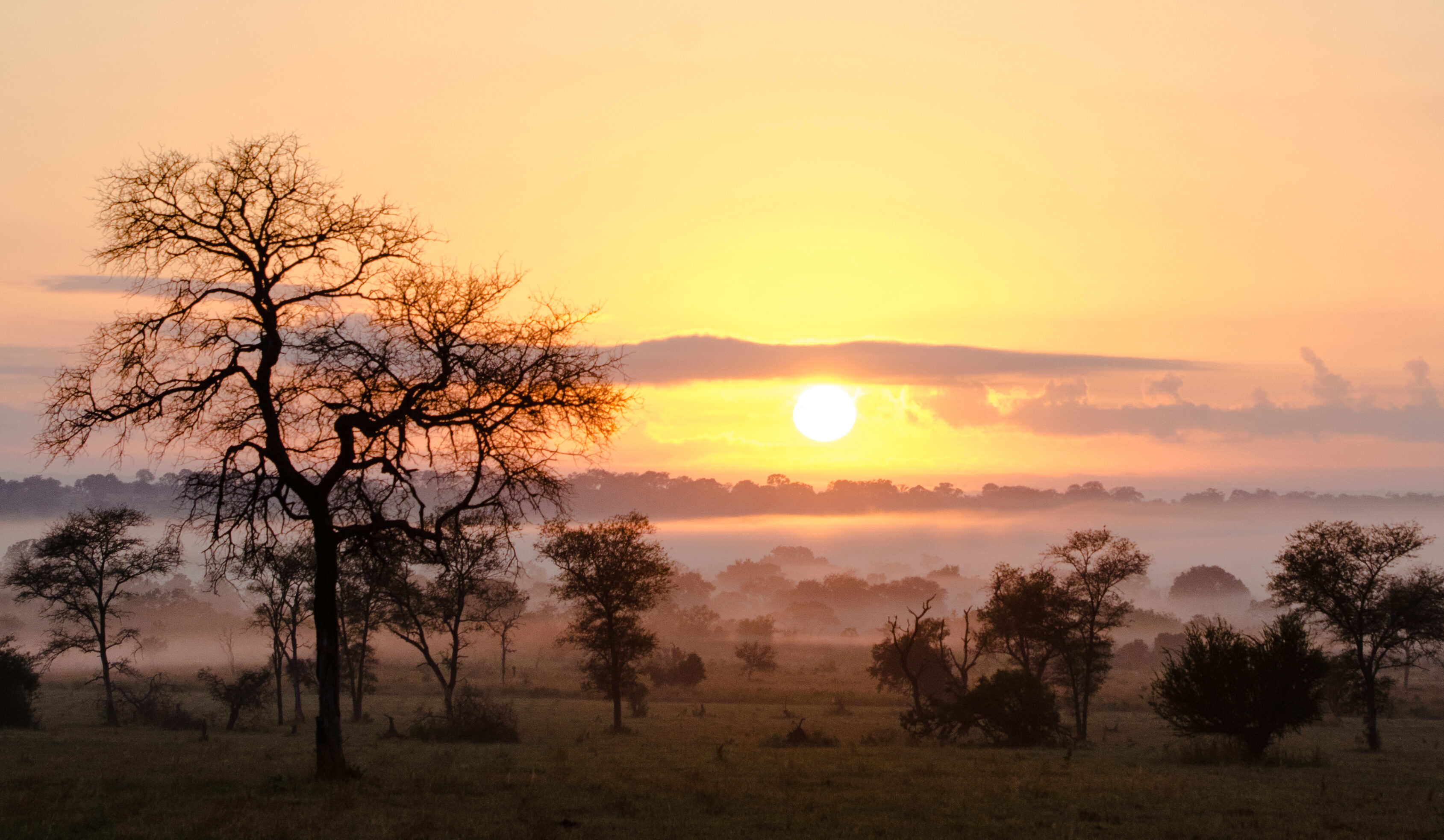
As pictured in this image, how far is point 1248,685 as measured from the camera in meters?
32.0

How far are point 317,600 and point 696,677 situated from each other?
5761 centimetres

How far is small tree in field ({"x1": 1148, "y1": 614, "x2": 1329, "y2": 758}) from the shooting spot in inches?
1248

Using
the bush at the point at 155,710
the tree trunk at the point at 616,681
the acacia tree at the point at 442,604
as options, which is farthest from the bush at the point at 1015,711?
the bush at the point at 155,710

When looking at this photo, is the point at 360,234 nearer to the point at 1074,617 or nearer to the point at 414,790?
the point at 414,790

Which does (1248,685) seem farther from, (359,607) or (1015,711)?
(359,607)

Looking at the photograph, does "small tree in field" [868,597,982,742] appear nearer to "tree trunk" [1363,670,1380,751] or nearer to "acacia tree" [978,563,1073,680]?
"acacia tree" [978,563,1073,680]

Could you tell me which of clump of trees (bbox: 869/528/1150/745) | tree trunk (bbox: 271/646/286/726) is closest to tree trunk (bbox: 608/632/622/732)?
clump of trees (bbox: 869/528/1150/745)

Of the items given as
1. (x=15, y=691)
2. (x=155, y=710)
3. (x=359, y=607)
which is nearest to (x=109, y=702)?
(x=155, y=710)

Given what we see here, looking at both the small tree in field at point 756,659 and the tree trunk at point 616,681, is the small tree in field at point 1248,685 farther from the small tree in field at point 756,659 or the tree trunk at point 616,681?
the small tree in field at point 756,659

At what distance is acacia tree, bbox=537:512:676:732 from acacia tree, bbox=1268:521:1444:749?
30384 mm

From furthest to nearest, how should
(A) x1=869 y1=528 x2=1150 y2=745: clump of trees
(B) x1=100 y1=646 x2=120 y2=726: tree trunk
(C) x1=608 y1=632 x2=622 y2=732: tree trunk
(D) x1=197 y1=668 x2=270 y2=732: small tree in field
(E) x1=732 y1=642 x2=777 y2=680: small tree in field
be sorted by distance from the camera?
(E) x1=732 y1=642 x2=777 y2=680: small tree in field
(D) x1=197 y1=668 x2=270 y2=732: small tree in field
(B) x1=100 y1=646 x2=120 y2=726: tree trunk
(C) x1=608 y1=632 x2=622 y2=732: tree trunk
(A) x1=869 y1=528 x2=1150 y2=745: clump of trees

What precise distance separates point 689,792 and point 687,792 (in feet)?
0.21

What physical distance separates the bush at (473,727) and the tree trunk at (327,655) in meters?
16.3

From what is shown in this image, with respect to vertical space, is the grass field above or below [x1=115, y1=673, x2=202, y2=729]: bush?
above
